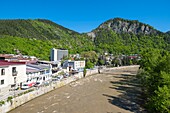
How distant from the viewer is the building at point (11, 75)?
28.4 meters

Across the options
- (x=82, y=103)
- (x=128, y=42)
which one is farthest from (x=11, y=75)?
(x=128, y=42)

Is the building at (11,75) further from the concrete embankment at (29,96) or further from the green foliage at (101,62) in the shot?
the green foliage at (101,62)

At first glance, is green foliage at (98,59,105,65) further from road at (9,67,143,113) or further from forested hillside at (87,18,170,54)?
road at (9,67,143,113)

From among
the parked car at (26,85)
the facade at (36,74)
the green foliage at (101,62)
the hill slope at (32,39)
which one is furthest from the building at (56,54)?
the parked car at (26,85)

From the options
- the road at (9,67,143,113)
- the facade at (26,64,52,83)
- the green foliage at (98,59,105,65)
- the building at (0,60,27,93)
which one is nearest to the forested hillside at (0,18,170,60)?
the green foliage at (98,59,105,65)

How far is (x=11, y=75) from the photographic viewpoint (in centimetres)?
3055

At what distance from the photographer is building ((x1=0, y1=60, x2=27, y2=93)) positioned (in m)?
28.4

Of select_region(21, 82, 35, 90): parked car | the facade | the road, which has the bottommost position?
the road

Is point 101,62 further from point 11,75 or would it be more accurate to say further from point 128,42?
point 128,42

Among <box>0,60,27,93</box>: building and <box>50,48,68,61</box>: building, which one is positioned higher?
<box>50,48,68,61</box>: building

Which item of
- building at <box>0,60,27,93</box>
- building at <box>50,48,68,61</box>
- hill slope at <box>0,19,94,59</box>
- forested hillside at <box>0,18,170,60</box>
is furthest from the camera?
forested hillside at <box>0,18,170,60</box>

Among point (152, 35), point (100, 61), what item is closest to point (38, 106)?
point (100, 61)

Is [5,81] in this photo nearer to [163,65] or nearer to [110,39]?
[163,65]

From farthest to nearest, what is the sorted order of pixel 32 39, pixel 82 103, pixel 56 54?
pixel 32 39
pixel 56 54
pixel 82 103
